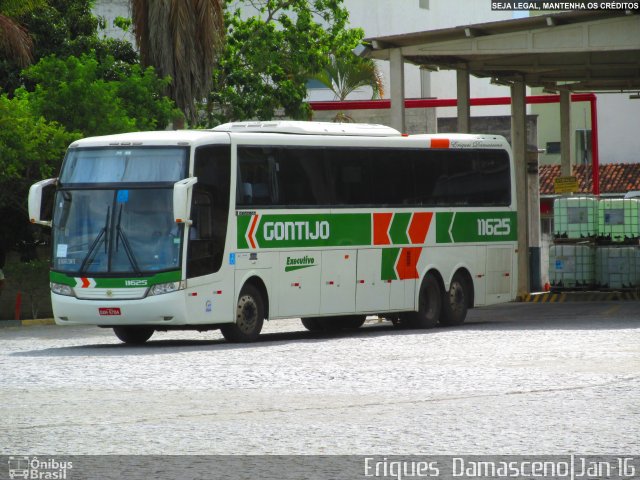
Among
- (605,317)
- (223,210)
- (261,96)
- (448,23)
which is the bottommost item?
(605,317)

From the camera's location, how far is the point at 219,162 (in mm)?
22594

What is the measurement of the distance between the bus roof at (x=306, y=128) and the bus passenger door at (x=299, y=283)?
2.02 m

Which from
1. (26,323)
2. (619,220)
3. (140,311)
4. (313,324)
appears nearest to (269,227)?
(140,311)

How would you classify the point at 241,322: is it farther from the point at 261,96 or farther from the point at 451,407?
the point at 261,96

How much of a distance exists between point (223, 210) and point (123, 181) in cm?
155

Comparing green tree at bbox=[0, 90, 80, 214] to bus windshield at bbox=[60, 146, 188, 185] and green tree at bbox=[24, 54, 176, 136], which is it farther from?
bus windshield at bbox=[60, 146, 188, 185]

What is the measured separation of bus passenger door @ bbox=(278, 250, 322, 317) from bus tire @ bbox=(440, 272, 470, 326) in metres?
3.73

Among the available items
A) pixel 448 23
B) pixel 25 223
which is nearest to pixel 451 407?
pixel 25 223

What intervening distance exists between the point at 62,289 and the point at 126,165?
204 centimetres

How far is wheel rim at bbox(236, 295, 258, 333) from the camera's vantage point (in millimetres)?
22703

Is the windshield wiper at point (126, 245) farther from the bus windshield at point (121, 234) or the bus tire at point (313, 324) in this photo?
the bus tire at point (313, 324)

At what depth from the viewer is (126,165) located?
2227cm

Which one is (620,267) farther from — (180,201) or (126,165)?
(180,201)

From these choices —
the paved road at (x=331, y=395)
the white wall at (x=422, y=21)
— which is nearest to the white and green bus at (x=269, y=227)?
Result: the paved road at (x=331, y=395)
